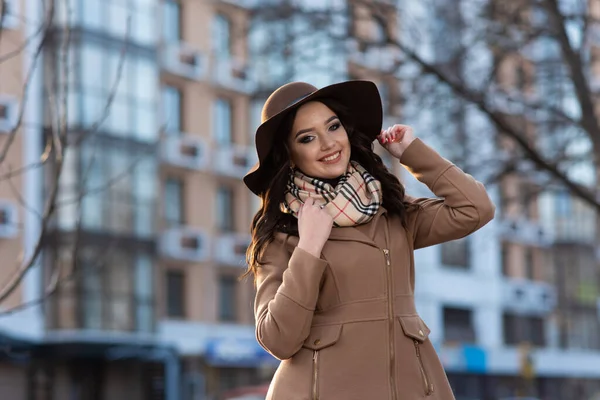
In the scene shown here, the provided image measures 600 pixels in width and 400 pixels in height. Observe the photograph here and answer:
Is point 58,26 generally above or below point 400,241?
above

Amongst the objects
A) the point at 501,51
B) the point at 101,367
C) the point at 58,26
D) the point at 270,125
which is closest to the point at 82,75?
the point at 58,26

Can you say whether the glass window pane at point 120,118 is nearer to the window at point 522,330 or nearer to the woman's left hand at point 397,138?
the window at point 522,330

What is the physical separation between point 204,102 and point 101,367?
28.7 ft

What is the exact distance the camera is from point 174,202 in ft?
108

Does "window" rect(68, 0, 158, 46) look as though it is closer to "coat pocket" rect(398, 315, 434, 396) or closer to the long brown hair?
the long brown hair

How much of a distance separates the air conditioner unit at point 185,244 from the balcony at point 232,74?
4.62 metres

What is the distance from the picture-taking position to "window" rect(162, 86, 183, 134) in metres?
32.7

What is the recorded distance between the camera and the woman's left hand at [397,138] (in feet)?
12.7

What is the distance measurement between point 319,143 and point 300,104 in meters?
0.14

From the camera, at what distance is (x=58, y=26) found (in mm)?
27766

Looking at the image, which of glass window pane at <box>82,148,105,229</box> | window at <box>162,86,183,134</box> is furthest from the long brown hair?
window at <box>162,86,183,134</box>

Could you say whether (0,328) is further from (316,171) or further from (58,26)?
(316,171)

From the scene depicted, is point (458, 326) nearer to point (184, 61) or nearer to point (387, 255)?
point (184, 61)

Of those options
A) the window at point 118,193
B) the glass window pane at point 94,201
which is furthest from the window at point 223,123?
the glass window pane at point 94,201
